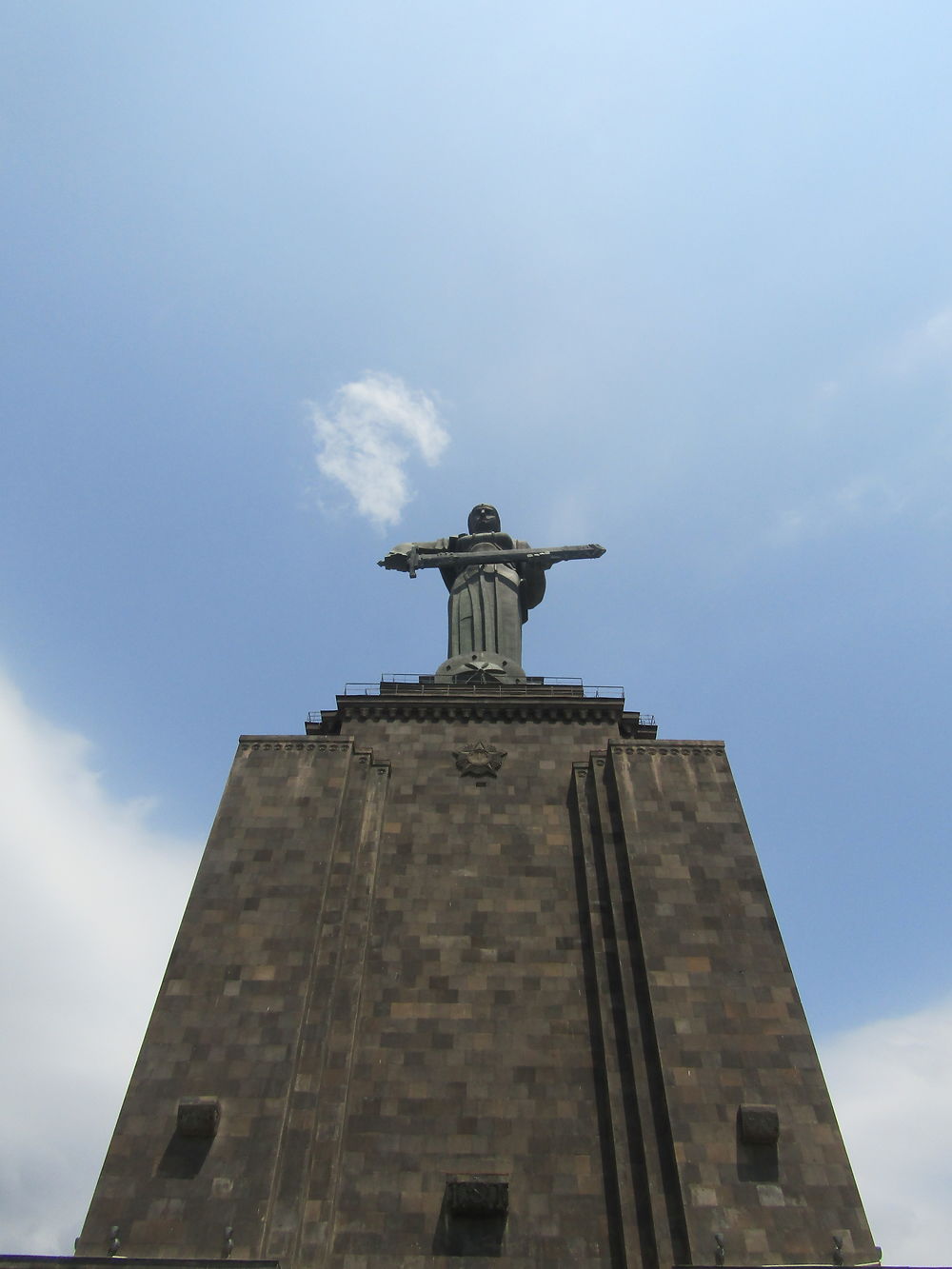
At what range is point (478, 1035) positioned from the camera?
24.4 metres

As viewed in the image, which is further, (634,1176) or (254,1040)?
(254,1040)

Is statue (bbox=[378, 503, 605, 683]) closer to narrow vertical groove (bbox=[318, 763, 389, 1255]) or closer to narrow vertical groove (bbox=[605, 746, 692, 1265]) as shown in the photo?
narrow vertical groove (bbox=[318, 763, 389, 1255])

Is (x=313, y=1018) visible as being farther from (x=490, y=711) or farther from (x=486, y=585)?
(x=486, y=585)

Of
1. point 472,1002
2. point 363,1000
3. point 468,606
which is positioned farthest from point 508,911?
point 468,606

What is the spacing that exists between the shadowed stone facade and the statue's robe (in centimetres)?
955

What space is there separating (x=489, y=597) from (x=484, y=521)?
6032 millimetres

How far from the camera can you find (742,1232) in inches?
779

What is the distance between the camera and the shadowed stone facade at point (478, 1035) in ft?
67.2

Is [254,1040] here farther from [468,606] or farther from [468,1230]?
[468,606]

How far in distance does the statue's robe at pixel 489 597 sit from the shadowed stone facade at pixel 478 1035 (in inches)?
376

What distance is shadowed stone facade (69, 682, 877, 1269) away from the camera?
20484 mm

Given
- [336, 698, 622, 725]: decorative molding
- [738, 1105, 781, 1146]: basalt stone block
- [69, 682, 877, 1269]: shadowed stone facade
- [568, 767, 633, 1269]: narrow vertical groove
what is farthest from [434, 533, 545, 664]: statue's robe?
[738, 1105, 781, 1146]: basalt stone block

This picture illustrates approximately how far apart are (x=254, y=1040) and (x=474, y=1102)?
19.4ft

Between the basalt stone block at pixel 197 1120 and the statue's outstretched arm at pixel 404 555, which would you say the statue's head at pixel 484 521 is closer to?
the statue's outstretched arm at pixel 404 555
